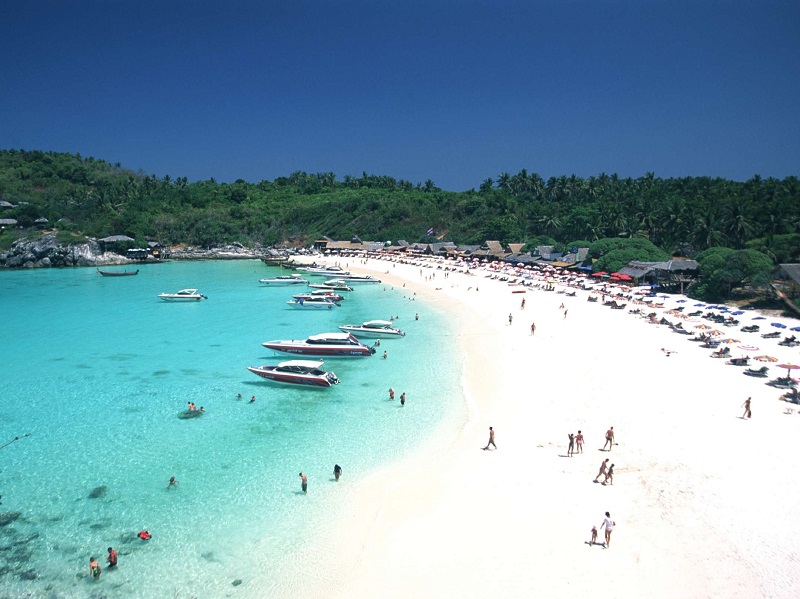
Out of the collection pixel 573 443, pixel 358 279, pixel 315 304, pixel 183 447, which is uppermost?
pixel 358 279

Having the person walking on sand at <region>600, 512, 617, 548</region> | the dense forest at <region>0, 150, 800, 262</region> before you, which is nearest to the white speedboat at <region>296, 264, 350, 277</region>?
the dense forest at <region>0, 150, 800, 262</region>

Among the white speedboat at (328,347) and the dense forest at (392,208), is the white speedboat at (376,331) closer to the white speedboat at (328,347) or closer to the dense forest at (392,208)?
the white speedboat at (328,347)

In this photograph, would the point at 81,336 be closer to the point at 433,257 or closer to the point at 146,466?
the point at 146,466

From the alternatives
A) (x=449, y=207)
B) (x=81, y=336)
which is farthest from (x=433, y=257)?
(x=81, y=336)

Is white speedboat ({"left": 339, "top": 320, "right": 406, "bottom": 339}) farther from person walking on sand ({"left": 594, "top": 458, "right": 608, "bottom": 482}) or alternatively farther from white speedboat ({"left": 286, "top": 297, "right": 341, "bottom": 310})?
person walking on sand ({"left": 594, "top": 458, "right": 608, "bottom": 482})

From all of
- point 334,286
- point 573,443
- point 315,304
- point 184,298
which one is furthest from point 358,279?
point 573,443

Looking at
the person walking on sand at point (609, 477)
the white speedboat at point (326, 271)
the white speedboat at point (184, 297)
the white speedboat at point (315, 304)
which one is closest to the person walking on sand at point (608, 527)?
the person walking on sand at point (609, 477)

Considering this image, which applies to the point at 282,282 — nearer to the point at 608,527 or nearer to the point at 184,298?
the point at 184,298
